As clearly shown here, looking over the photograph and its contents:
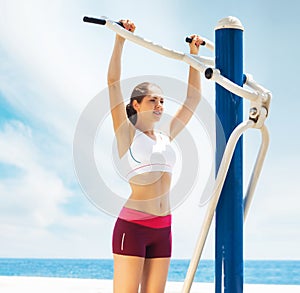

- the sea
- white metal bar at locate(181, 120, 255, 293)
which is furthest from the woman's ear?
the sea

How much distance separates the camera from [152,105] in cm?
278

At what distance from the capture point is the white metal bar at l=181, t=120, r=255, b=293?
2246 millimetres

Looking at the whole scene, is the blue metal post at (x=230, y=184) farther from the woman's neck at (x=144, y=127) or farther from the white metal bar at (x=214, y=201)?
the woman's neck at (x=144, y=127)

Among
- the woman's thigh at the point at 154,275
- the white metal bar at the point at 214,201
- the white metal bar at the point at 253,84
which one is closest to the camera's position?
the white metal bar at the point at 214,201

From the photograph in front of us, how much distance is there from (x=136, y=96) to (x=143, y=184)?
Result: 14.5 inches

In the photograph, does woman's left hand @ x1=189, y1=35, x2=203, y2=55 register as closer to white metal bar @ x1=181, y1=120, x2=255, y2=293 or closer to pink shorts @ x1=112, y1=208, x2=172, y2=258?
white metal bar @ x1=181, y1=120, x2=255, y2=293

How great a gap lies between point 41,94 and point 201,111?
54.5 feet

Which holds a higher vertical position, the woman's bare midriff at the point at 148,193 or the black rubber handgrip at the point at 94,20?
the black rubber handgrip at the point at 94,20

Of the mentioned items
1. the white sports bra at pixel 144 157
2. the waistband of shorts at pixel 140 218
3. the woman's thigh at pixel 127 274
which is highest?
the white sports bra at pixel 144 157

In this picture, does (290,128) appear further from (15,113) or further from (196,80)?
(196,80)

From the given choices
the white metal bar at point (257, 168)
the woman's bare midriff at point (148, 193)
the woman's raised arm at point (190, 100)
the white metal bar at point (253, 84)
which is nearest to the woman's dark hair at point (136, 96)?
the woman's raised arm at point (190, 100)

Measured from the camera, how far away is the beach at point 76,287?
5227 mm

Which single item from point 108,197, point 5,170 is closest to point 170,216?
point 108,197

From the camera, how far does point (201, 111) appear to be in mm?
2740
